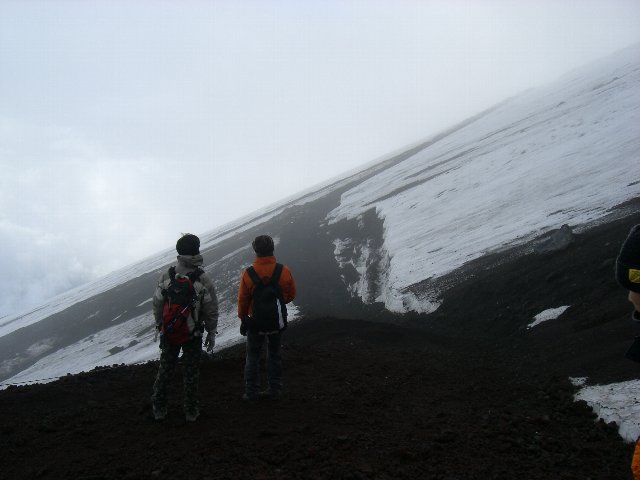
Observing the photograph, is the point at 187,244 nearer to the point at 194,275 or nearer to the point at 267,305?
the point at 194,275

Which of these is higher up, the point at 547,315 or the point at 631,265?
the point at 631,265

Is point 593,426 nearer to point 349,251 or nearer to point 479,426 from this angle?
point 479,426

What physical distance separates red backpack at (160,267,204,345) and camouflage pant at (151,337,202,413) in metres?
0.15

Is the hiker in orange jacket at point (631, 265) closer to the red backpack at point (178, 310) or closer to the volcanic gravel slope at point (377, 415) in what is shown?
the volcanic gravel slope at point (377, 415)

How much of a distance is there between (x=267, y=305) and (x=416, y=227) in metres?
23.1

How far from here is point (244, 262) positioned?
39500 mm

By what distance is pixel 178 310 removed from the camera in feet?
21.6

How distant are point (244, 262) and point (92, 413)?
32.1 m

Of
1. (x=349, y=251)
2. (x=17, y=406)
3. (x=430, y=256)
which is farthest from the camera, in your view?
(x=349, y=251)

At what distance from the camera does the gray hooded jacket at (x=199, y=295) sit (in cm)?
677

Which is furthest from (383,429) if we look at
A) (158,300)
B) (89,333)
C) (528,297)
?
(89,333)

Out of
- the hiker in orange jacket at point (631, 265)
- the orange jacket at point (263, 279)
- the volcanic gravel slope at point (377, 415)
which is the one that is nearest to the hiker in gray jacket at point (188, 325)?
the volcanic gravel slope at point (377, 415)

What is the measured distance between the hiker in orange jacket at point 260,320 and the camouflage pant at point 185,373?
3.09ft

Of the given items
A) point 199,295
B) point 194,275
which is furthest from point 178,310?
point 194,275
